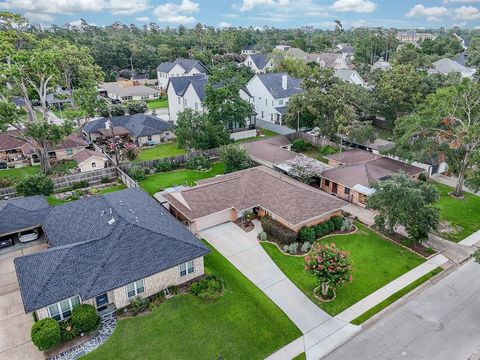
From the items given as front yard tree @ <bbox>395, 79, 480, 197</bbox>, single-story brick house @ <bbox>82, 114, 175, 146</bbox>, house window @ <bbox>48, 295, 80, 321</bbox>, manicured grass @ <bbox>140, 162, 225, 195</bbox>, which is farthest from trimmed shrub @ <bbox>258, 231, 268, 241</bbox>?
single-story brick house @ <bbox>82, 114, 175, 146</bbox>

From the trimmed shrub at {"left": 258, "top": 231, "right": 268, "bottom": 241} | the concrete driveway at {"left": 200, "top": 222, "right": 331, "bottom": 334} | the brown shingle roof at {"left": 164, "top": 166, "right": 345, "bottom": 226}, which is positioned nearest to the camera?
the concrete driveway at {"left": 200, "top": 222, "right": 331, "bottom": 334}

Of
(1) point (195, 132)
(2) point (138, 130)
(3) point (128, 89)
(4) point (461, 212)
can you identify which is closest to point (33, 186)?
(1) point (195, 132)

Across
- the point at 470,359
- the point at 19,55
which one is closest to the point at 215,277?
the point at 470,359

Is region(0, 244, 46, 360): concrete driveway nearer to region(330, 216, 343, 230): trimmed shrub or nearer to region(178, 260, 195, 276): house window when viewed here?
region(178, 260, 195, 276): house window

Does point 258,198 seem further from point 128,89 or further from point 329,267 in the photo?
point 128,89

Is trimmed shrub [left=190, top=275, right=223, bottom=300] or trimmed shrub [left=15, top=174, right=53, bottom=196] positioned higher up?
trimmed shrub [left=15, top=174, right=53, bottom=196]

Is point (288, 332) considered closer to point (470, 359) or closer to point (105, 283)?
point (470, 359)
